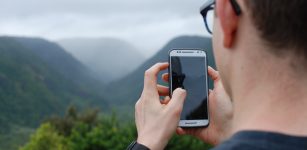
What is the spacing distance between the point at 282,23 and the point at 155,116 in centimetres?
82

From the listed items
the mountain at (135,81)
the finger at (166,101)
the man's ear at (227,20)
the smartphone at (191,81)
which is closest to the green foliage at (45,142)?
the smartphone at (191,81)

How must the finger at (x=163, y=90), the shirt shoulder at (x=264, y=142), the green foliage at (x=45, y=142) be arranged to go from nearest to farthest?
the shirt shoulder at (x=264, y=142)
the finger at (x=163, y=90)
the green foliage at (x=45, y=142)

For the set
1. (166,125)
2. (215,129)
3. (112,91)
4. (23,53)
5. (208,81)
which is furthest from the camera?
(112,91)

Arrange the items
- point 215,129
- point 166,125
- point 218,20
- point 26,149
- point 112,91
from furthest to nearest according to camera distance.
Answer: point 112,91 < point 26,149 < point 215,129 < point 166,125 < point 218,20

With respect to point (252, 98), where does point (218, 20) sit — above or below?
above

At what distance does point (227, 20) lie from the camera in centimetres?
126

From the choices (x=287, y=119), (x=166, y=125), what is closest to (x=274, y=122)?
(x=287, y=119)

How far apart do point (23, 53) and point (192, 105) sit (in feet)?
485

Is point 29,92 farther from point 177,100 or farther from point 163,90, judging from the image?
point 177,100

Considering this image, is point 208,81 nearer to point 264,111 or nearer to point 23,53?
point 264,111

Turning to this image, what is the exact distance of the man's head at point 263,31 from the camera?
3.85ft

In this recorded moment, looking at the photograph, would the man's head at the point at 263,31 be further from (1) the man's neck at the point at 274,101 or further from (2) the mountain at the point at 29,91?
(2) the mountain at the point at 29,91

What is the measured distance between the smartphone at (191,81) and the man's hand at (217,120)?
1.0 inches

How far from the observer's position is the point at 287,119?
1.17m
